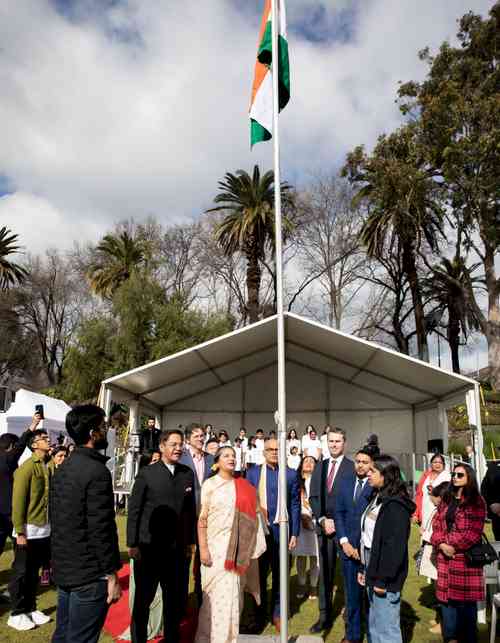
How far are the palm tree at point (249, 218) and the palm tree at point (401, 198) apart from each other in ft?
12.1

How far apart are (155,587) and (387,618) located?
162 cm

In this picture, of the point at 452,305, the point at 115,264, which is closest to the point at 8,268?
the point at 115,264

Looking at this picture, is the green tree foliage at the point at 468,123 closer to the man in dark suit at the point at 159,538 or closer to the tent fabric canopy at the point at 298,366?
the tent fabric canopy at the point at 298,366

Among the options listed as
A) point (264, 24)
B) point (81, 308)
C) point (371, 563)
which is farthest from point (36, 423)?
point (81, 308)

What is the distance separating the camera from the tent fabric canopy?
40.0 ft

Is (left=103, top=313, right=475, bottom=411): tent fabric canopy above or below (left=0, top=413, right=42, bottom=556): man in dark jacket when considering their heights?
above

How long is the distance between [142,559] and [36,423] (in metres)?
2.36

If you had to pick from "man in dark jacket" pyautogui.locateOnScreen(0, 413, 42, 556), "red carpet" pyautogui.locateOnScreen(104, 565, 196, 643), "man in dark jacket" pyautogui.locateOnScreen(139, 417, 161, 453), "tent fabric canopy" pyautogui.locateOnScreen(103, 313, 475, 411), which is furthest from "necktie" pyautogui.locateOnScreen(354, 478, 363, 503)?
"man in dark jacket" pyautogui.locateOnScreen(139, 417, 161, 453)

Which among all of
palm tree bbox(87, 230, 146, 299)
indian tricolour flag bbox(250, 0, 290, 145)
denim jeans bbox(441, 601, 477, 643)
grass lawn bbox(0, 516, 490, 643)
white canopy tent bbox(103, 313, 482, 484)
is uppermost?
palm tree bbox(87, 230, 146, 299)

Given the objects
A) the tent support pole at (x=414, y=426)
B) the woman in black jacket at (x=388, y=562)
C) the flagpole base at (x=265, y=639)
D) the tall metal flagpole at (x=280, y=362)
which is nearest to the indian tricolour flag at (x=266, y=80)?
the tall metal flagpole at (x=280, y=362)

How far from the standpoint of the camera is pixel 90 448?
291 cm

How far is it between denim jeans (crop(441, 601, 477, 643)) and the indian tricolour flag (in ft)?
13.1

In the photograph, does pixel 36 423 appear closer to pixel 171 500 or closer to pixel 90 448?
pixel 171 500

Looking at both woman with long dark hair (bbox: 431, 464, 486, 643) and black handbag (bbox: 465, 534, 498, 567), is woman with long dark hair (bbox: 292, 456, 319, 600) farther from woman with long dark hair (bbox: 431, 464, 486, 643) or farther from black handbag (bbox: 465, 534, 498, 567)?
black handbag (bbox: 465, 534, 498, 567)
